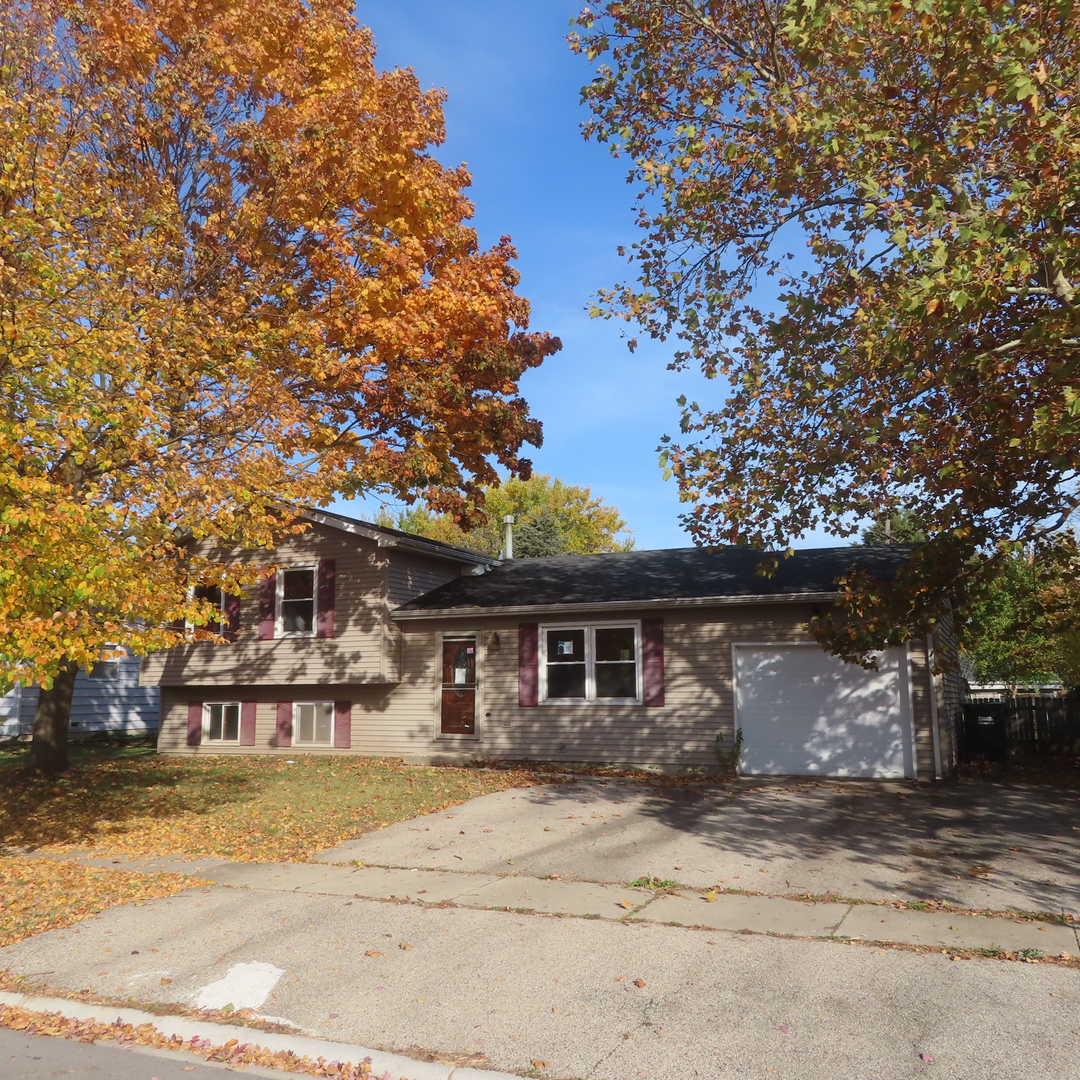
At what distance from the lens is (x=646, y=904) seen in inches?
309

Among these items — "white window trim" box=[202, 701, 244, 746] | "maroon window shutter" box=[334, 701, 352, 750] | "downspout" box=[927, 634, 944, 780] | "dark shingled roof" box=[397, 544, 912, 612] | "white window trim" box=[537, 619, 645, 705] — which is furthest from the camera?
"white window trim" box=[202, 701, 244, 746]

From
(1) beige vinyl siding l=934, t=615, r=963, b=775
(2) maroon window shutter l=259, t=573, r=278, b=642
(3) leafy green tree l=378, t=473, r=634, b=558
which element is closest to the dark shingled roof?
(1) beige vinyl siding l=934, t=615, r=963, b=775

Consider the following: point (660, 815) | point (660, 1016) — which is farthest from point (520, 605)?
point (660, 1016)

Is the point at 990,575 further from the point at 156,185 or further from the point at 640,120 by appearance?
the point at 156,185

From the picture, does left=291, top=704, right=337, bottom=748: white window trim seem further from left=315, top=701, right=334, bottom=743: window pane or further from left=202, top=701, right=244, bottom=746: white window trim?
left=202, top=701, right=244, bottom=746: white window trim

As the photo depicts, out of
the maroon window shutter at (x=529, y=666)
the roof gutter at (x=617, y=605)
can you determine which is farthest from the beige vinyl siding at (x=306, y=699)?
the maroon window shutter at (x=529, y=666)

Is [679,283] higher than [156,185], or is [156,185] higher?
[156,185]

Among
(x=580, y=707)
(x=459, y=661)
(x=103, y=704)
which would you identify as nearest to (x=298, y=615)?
(x=459, y=661)

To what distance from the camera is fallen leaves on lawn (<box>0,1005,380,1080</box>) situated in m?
4.96

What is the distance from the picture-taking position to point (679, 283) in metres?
12.0

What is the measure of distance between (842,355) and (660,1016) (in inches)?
295

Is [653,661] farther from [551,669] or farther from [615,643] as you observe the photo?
[551,669]

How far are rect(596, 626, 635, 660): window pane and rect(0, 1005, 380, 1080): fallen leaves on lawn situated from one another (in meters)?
12.8

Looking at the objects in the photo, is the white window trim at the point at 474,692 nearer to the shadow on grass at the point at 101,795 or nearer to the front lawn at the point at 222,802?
the front lawn at the point at 222,802
